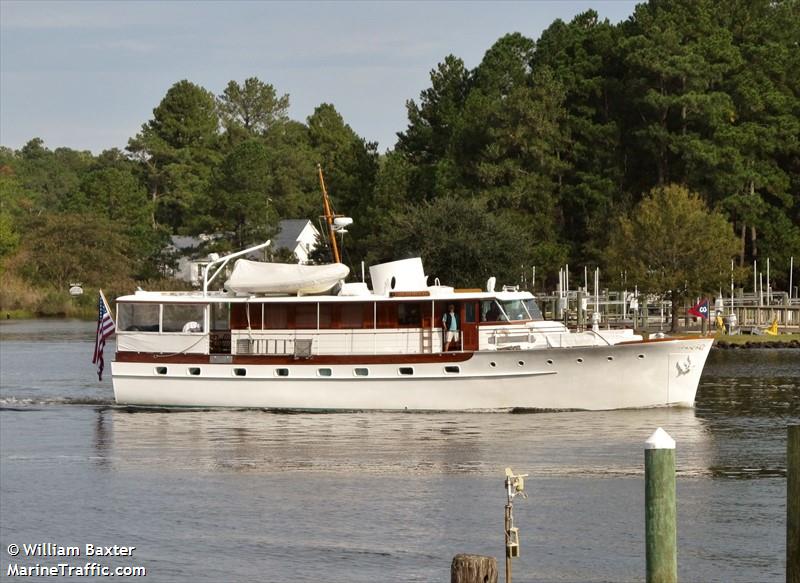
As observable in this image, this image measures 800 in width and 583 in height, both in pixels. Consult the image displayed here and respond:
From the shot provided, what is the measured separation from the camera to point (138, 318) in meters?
41.8

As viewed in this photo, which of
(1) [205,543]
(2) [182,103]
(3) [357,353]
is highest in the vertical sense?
(2) [182,103]

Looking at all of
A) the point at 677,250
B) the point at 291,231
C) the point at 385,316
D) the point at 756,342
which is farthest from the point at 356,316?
the point at 291,231

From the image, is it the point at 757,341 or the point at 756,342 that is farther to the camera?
the point at 757,341

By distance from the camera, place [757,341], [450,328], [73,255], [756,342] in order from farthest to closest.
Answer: [73,255] < [757,341] < [756,342] < [450,328]

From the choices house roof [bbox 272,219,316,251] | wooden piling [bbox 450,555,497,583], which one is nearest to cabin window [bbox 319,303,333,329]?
wooden piling [bbox 450,555,497,583]

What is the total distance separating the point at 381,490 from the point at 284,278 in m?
12.7

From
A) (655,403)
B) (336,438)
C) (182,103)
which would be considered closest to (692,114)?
(655,403)

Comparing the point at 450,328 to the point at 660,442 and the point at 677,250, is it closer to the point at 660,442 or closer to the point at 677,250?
the point at 660,442

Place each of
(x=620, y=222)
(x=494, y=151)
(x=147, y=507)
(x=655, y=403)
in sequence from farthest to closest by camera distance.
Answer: (x=494, y=151) → (x=620, y=222) → (x=655, y=403) → (x=147, y=507)

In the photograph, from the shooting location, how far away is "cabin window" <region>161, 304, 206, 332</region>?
41844 millimetres

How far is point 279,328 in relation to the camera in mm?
41219

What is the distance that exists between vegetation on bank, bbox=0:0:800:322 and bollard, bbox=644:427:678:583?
5973cm

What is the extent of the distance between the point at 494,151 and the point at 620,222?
991cm

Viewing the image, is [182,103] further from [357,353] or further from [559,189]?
[357,353]
